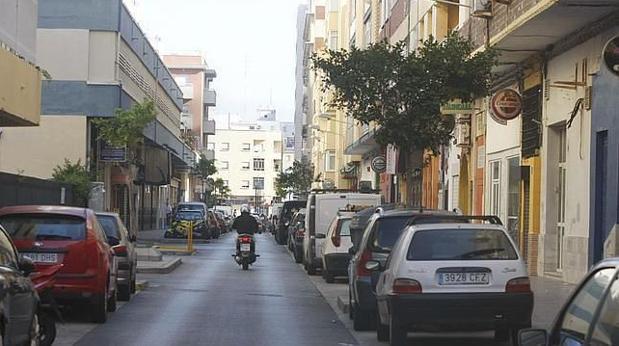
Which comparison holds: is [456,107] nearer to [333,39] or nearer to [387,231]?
[387,231]

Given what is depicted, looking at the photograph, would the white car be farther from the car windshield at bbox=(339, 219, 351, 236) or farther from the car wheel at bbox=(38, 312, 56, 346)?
the car windshield at bbox=(339, 219, 351, 236)

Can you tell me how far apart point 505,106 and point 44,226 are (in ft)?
40.7

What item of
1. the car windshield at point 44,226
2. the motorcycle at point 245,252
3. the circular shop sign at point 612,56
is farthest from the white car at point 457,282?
the motorcycle at point 245,252

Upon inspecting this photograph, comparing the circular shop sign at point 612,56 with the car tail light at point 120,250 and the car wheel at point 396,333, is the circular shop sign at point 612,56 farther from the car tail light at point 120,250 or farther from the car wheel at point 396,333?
the car tail light at point 120,250

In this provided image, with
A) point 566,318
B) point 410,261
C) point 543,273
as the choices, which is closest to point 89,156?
point 543,273

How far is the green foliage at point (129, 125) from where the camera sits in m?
35.1

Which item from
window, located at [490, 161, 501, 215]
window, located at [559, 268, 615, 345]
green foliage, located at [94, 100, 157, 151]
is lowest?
window, located at [559, 268, 615, 345]

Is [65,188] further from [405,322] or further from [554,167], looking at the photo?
[405,322]

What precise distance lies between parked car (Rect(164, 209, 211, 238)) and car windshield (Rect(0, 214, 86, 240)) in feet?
116

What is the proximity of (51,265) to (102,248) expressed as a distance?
0.87 meters

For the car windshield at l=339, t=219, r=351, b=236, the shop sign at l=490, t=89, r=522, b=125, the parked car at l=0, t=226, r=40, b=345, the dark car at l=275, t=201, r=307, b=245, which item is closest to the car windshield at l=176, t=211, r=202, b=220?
the dark car at l=275, t=201, r=307, b=245

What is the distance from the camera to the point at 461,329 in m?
12.0

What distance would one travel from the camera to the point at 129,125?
35.3 m

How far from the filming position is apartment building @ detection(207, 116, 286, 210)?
163 m
